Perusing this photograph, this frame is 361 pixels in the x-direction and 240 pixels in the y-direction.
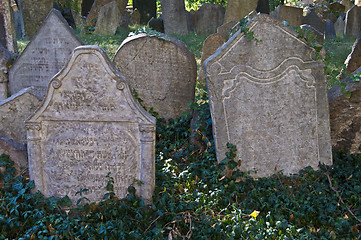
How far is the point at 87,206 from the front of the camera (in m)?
4.02

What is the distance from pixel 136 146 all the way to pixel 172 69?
6.89 feet

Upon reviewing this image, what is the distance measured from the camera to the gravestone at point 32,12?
37.4 feet

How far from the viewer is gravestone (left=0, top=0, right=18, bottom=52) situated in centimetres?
781

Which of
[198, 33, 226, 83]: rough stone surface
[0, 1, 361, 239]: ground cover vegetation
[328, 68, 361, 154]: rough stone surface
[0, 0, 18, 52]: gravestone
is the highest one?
[0, 0, 18, 52]: gravestone

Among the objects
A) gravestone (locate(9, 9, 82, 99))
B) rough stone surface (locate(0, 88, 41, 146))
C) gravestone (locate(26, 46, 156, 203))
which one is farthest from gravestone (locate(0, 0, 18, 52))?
gravestone (locate(26, 46, 156, 203))

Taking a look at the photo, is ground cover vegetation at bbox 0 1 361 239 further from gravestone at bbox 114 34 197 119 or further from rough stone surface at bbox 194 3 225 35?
rough stone surface at bbox 194 3 225 35

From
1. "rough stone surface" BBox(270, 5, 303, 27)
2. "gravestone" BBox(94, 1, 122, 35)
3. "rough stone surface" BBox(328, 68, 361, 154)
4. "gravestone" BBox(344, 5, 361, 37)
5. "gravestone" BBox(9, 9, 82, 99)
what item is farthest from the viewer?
"gravestone" BBox(344, 5, 361, 37)

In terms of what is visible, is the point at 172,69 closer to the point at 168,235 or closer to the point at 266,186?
the point at 266,186

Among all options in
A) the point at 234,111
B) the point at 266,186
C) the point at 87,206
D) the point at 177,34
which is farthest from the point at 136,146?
the point at 177,34

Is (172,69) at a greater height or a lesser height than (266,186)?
greater

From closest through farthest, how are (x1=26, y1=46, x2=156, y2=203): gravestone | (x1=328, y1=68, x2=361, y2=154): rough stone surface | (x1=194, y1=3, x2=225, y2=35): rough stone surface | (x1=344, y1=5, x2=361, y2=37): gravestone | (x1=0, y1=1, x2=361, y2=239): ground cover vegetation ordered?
1. (x1=0, y1=1, x2=361, y2=239): ground cover vegetation
2. (x1=26, y1=46, x2=156, y2=203): gravestone
3. (x1=328, y1=68, x2=361, y2=154): rough stone surface
4. (x1=344, y1=5, x2=361, y2=37): gravestone
5. (x1=194, y1=3, x2=225, y2=35): rough stone surface

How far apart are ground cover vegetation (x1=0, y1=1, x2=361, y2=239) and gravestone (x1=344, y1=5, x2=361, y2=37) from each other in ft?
32.7

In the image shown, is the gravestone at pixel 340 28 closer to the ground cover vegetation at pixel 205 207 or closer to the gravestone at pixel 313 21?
the gravestone at pixel 313 21

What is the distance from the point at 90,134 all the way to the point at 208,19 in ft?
36.0
